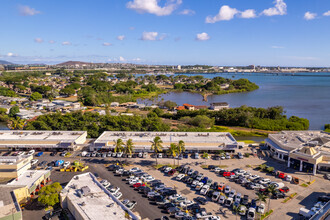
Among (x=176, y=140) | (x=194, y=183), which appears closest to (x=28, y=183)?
(x=194, y=183)

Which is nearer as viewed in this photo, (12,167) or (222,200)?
(222,200)

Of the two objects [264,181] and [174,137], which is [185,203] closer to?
[264,181]

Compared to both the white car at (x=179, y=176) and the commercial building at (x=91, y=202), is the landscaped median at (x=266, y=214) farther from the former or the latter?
the commercial building at (x=91, y=202)

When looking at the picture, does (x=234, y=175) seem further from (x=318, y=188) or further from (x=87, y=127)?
(x=87, y=127)

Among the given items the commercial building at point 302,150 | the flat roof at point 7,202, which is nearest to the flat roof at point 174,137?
the commercial building at point 302,150

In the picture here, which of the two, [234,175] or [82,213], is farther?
[234,175]

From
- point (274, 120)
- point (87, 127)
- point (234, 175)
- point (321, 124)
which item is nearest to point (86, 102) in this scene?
point (87, 127)

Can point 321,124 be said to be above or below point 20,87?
below
